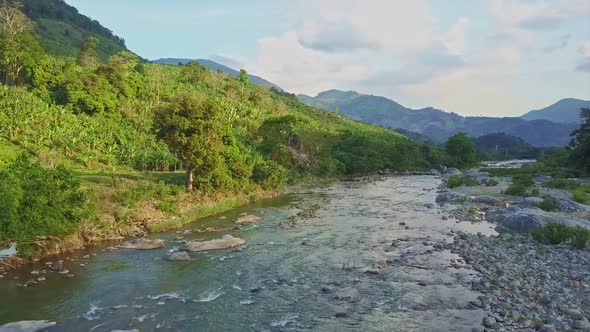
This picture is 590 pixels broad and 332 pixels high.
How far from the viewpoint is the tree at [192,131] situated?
34156 mm

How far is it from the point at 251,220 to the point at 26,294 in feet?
59.1

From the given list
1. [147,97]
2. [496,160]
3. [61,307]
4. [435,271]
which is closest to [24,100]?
[147,97]

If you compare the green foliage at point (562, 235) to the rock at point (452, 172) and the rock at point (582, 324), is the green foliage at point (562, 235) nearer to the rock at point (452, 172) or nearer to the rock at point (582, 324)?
the rock at point (582, 324)

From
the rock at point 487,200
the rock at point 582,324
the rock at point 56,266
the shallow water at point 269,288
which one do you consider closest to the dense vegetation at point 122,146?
the rock at point 56,266

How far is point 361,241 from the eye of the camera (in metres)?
27.1

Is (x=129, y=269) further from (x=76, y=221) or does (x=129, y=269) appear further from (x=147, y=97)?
(x=147, y=97)

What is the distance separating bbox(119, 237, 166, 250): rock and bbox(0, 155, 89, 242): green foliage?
315 centimetres

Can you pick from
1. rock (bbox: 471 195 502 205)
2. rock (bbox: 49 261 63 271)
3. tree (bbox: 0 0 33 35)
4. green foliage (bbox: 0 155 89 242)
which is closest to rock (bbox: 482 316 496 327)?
rock (bbox: 49 261 63 271)

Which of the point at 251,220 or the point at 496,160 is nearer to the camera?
the point at 251,220

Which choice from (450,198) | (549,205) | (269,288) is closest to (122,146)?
Answer: (450,198)

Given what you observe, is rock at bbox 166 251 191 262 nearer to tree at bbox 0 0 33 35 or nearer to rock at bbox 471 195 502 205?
rock at bbox 471 195 502 205

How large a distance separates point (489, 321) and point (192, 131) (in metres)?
27.3

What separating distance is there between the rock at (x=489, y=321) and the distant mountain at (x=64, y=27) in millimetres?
118986

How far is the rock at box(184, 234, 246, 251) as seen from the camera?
25.0 meters
